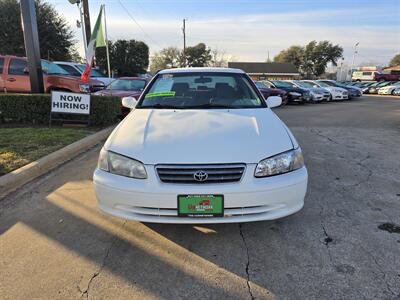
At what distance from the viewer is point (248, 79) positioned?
4.64 m

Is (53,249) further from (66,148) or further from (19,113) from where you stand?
(19,113)

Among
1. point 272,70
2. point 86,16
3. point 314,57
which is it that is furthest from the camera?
point 314,57

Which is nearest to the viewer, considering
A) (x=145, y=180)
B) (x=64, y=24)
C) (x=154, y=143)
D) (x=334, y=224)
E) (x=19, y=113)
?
(x=145, y=180)

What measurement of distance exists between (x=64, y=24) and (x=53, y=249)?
30646mm

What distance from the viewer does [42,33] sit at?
2777 centimetres

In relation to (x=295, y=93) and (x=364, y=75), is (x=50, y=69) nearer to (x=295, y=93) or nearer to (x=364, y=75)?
(x=295, y=93)

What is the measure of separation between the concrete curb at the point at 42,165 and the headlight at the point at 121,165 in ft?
6.50

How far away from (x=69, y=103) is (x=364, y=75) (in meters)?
59.8

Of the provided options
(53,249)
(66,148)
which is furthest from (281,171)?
(66,148)

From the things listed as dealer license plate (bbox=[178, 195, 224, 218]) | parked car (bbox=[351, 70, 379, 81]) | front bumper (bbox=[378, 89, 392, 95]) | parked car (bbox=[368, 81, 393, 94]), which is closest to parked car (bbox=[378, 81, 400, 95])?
front bumper (bbox=[378, 89, 392, 95])

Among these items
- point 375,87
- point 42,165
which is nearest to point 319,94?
point 375,87

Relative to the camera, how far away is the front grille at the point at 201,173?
268cm

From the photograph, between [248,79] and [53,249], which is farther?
[248,79]

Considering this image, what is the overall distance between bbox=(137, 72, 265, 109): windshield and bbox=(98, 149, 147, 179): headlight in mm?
1270
